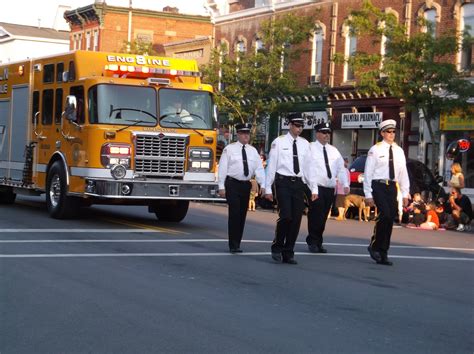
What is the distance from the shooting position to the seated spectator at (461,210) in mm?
21812

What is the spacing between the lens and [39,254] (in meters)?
11.8

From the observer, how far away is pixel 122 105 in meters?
16.3

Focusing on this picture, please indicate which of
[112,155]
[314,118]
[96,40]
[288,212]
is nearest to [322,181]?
[288,212]

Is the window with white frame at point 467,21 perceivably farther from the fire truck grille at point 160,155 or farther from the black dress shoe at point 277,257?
the black dress shoe at point 277,257

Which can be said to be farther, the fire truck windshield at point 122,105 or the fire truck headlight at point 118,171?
the fire truck windshield at point 122,105

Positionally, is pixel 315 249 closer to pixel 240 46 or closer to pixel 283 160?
pixel 283 160

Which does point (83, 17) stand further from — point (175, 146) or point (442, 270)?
point (442, 270)

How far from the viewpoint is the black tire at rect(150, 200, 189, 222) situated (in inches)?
713

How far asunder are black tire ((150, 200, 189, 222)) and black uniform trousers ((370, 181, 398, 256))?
632 centimetres

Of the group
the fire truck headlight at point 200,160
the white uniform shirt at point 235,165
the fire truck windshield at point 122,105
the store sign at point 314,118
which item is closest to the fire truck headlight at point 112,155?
the fire truck windshield at point 122,105

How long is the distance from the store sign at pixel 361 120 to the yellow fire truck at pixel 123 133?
748 inches

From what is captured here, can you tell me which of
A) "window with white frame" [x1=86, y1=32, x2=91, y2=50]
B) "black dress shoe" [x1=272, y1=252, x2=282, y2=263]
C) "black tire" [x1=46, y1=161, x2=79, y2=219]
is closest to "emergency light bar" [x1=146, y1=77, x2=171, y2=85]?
"black tire" [x1=46, y1=161, x2=79, y2=219]

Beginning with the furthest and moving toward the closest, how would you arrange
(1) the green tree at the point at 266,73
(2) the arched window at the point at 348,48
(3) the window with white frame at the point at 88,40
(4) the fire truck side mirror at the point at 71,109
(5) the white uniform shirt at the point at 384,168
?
1. (3) the window with white frame at the point at 88,40
2. (2) the arched window at the point at 348,48
3. (1) the green tree at the point at 266,73
4. (4) the fire truck side mirror at the point at 71,109
5. (5) the white uniform shirt at the point at 384,168

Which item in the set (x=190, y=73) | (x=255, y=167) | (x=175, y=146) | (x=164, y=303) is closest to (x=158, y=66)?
(x=190, y=73)
